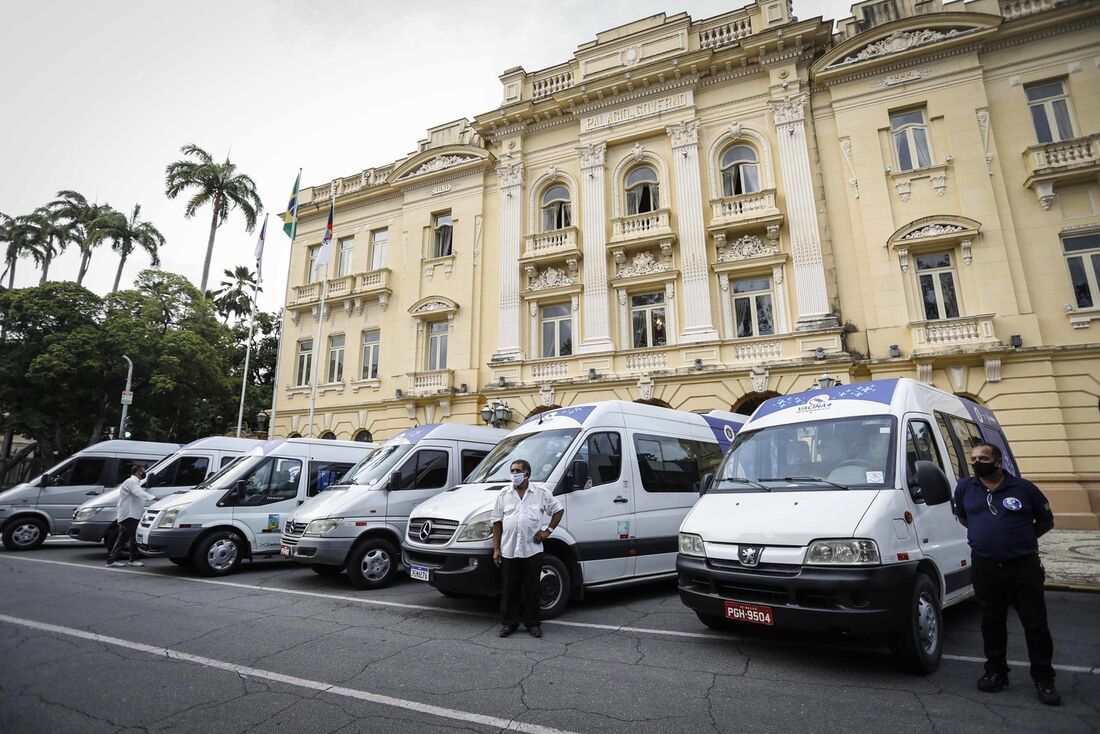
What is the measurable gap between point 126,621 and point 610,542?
569cm

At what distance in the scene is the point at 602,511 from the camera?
7105mm

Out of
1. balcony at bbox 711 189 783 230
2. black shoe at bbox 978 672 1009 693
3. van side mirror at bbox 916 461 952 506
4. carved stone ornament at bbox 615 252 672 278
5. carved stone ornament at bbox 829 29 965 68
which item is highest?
carved stone ornament at bbox 829 29 965 68

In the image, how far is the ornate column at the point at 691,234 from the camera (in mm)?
16406

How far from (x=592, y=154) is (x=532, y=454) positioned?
47.4 feet

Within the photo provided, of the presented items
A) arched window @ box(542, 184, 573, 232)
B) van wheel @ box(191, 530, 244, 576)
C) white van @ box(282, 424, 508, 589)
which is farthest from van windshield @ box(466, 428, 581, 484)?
arched window @ box(542, 184, 573, 232)

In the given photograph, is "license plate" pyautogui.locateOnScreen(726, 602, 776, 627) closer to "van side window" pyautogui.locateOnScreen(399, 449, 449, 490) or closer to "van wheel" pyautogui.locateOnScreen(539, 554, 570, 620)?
"van wheel" pyautogui.locateOnScreen(539, 554, 570, 620)

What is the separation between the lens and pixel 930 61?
15570 millimetres

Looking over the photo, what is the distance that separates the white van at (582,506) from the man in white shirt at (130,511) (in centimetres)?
725

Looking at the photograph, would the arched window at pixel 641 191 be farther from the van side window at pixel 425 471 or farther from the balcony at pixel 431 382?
the van side window at pixel 425 471

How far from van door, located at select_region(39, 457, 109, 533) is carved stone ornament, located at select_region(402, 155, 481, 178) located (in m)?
14.6

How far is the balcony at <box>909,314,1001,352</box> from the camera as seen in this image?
13.5 m

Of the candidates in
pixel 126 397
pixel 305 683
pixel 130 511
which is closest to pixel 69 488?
pixel 130 511

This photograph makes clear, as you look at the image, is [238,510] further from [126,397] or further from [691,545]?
[126,397]

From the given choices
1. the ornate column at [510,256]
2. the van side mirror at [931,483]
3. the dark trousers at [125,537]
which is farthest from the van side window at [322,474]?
the van side mirror at [931,483]
